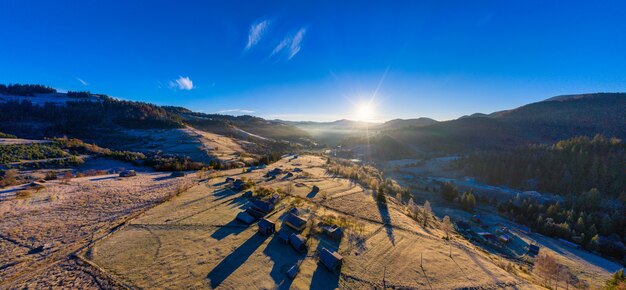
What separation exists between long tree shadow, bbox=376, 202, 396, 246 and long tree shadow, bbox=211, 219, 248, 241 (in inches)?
460

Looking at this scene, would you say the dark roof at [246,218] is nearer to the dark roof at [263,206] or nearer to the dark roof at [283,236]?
the dark roof at [263,206]

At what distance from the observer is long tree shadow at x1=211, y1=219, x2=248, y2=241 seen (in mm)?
15859

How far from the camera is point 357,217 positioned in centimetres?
2131

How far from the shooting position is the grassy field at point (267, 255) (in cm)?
1188

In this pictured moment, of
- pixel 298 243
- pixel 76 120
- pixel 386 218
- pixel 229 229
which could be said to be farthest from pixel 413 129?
pixel 76 120

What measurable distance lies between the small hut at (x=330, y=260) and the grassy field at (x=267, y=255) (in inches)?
14.8

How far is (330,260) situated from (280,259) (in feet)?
10.3

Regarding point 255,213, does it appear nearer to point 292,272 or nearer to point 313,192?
point 292,272

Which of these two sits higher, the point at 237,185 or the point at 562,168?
the point at 237,185

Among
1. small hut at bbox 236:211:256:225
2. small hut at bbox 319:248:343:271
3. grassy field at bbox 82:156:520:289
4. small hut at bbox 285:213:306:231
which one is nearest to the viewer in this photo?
grassy field at bbox 82:156:520:289

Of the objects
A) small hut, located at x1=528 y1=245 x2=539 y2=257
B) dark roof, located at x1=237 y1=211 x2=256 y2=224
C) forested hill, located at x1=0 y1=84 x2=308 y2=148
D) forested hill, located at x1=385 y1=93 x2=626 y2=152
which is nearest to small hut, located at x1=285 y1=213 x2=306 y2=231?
dark roof, located at x1=237 y1=211 x2=256 y2=224

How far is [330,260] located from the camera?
12805 mm

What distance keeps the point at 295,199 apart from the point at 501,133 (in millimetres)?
131213

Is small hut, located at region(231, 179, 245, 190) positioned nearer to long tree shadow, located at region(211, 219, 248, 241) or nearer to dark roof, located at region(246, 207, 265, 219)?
dark roof, located at region(246, 207, 265, 219)
